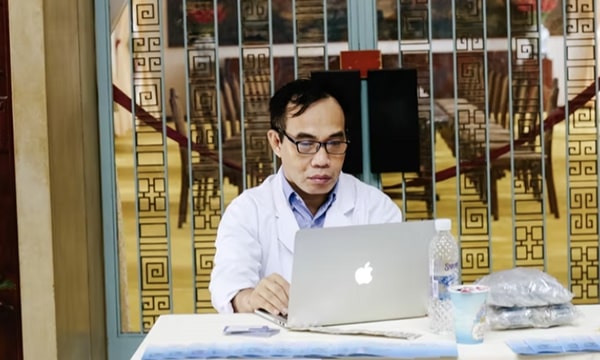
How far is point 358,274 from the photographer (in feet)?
6.08

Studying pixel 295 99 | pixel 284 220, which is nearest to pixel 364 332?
pixel 284 220

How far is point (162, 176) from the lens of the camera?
10.8 ft

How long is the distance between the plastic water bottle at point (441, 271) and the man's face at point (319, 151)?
0.55 meters

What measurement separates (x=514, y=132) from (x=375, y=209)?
0.96m

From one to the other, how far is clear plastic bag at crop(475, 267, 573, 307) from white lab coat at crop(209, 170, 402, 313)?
24.5 inches

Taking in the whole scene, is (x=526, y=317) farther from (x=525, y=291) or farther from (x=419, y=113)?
(x=419, y=113)

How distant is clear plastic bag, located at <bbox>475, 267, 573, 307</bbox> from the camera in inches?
72.9

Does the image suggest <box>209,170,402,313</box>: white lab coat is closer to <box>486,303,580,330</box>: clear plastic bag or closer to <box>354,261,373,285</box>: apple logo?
<box>354,261,373,285</box>: apple logo

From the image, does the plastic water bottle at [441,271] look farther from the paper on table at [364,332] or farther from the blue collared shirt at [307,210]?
the blue collared shirt at [307,210]

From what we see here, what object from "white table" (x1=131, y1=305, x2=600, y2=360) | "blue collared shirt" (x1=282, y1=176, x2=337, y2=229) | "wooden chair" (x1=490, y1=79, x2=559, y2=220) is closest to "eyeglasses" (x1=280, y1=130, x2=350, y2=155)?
"blue collared shirt" (x1=282, y1=176, x2=337, y2=229)

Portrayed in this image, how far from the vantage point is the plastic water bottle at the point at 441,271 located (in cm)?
183

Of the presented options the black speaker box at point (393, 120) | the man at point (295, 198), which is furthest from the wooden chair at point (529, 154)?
the man at point (295, 198)

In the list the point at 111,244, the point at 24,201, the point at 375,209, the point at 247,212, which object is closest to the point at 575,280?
the point at 375,209

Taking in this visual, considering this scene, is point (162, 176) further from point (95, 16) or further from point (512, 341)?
point (512, 341)
